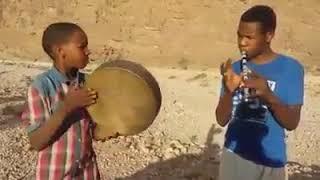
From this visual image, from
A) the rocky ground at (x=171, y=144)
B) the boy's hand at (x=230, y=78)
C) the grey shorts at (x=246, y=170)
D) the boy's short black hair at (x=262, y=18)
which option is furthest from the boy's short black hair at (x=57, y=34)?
the rocky ground at (x=171, y=144)

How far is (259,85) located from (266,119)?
1.15 feet

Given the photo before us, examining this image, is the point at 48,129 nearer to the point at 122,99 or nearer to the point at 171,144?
the point at 122,99

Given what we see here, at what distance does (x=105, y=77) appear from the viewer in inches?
122

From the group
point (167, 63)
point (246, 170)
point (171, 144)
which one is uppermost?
point (246, 170)

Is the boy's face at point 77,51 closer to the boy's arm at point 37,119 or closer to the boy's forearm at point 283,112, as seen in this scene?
the boy's arm at point 37,119

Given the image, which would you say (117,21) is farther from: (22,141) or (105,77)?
(105,77)

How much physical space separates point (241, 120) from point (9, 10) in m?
14.1

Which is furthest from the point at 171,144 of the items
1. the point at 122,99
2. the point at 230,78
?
the point at 230,78

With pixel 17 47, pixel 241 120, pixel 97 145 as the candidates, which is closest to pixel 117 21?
pixel 17 47

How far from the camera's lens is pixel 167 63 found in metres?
13.6

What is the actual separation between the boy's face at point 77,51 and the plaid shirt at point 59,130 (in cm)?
9

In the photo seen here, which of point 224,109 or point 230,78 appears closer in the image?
point 230,78

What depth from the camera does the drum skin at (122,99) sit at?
3111 mm

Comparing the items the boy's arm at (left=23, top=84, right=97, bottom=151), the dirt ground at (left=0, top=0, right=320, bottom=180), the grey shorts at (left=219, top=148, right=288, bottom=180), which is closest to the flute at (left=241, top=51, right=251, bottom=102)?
the grey shorts at (left=219, top=148, right=288, bottom=180)
